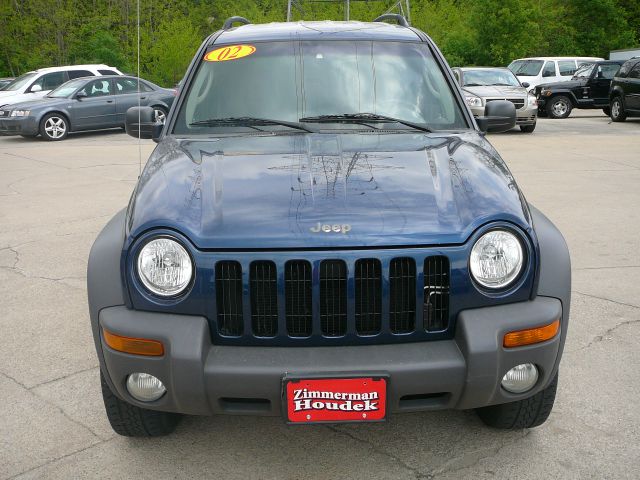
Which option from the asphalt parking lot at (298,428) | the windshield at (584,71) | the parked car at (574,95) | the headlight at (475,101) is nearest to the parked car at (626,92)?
the parked car at (574,95)

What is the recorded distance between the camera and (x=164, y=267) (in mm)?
2680

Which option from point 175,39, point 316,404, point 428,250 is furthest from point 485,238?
point 175,39

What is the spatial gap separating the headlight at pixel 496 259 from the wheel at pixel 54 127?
1524 centimetres

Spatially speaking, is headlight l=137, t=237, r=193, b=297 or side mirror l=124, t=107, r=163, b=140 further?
side mirror l=124, t=107, r=163, b=140

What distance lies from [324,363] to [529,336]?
2.45ft

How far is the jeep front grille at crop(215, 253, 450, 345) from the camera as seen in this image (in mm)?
2609

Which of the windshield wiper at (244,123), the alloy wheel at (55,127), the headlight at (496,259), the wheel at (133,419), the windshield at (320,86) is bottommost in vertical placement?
the alloy wheel at (55,127)

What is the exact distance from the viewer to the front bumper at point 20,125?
16.0 meters

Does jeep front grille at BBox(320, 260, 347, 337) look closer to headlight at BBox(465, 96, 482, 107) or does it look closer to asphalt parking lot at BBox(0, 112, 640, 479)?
asphalt parking lot at BBox(0, 112, 640, 479)

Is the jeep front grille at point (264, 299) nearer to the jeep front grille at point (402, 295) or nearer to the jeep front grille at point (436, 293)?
the jeep front grille at point (402, 295)

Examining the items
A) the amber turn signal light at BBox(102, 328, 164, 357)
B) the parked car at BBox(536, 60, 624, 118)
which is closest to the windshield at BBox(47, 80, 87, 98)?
the parked car at BBox(536, 60, 624, 118)

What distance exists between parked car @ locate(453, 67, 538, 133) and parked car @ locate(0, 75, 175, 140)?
7.04m

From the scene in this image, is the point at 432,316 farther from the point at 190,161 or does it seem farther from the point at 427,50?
the point at 427,50

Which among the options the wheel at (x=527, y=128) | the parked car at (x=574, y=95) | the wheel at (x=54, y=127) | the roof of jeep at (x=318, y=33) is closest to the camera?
the roof of jeep at (x=318, y=33)
